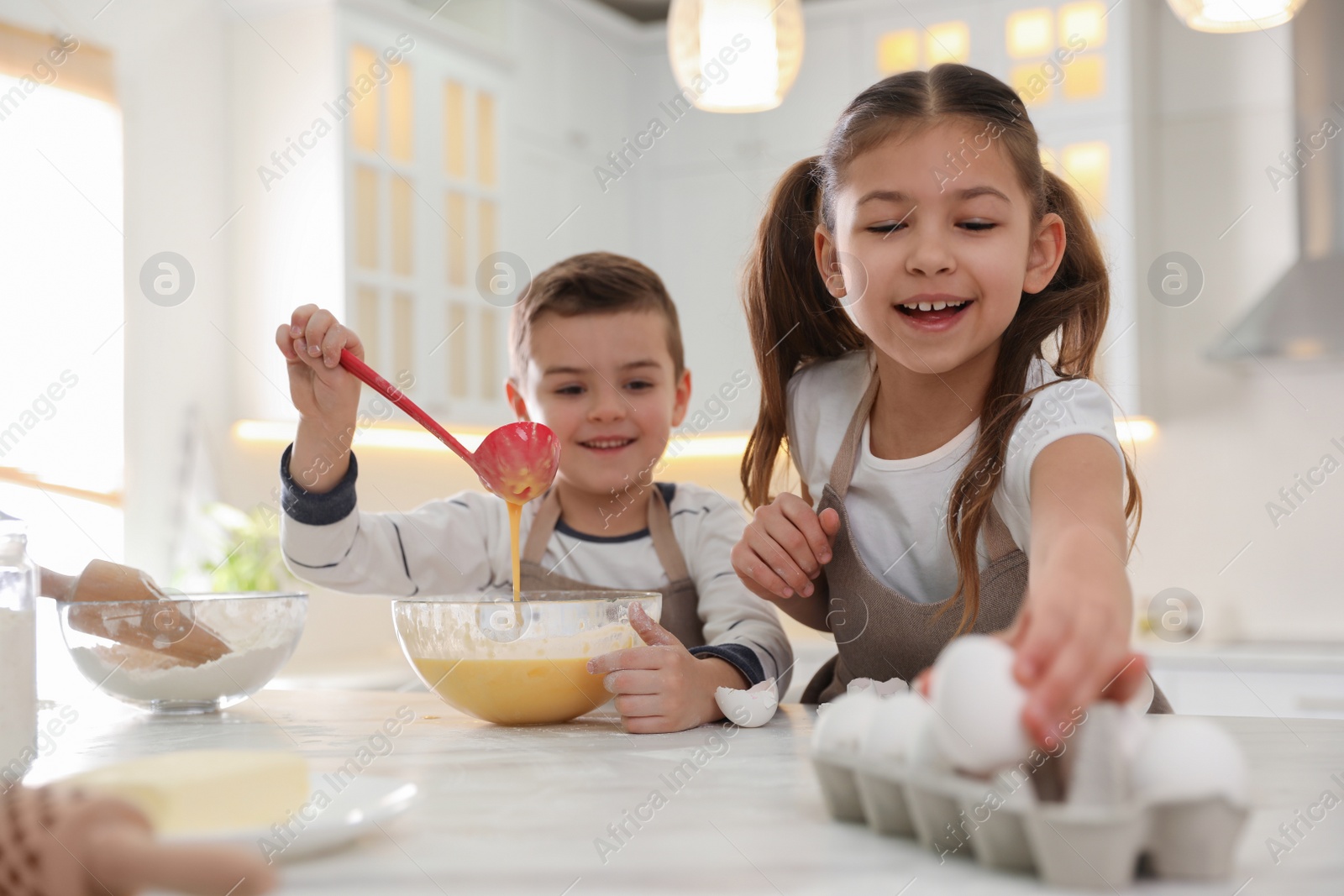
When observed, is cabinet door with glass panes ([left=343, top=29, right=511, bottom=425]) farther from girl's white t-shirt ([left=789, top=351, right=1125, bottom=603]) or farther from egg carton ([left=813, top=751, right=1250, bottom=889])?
egg carton ([left=813, top=751, right=1250, bottom=889])

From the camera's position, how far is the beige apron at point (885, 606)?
38.6 inches

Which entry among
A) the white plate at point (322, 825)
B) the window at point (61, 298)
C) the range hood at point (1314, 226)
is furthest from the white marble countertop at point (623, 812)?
the range hood at point (1314, 226)

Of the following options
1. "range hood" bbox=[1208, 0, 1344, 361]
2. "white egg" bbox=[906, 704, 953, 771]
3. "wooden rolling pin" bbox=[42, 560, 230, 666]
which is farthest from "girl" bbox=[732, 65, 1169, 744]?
"range hood" bbox=[1208, 0, 1344, 361]

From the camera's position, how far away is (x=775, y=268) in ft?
4.06

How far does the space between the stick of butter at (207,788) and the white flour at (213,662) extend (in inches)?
17.6

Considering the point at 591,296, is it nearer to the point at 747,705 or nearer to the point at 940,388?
the point at 940,388

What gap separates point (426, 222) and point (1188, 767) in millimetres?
2809

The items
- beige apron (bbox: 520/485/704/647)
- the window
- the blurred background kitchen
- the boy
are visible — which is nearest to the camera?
the boy

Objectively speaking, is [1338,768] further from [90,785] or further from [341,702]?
[341,702]

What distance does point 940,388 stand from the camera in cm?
111

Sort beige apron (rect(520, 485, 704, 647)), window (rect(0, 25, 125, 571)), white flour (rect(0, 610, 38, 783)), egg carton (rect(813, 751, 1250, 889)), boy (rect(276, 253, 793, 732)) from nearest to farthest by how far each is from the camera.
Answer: egg carton (rect(813, 751, 1250, 889)) < white flour (rect(0, 610, 38, 783)) < boy (rect(276, 253, 793, 732)) < beige apron (rect(520, 485, 704, 647)) < window (rect(0, 25, 125, 571))

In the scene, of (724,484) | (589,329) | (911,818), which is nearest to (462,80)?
(724,484)

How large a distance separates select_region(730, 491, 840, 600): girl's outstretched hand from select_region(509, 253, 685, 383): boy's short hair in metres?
0.46

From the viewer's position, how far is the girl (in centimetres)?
96
